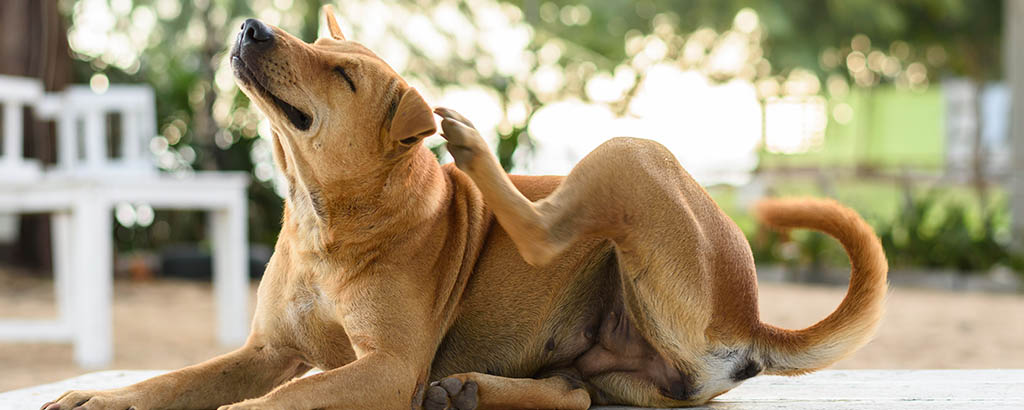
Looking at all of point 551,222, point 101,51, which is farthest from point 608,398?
point 101,51

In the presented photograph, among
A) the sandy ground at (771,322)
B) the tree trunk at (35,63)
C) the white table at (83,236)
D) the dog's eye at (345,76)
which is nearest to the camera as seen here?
the dog's eye at (345,76)

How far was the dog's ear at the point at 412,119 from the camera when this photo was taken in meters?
2.11

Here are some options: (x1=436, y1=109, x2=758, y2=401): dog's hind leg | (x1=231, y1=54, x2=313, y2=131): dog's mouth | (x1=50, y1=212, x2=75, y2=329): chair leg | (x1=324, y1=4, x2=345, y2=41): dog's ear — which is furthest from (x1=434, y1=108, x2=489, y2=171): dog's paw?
(x1=50, y1=212, x2=75, y2=329): chair leg

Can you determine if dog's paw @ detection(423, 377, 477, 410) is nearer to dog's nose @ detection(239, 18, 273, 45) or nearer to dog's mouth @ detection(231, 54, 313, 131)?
dog's mouth @ detection(231, 54, 313, 131)

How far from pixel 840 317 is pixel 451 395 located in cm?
96

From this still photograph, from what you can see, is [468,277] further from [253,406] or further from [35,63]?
[35,63]

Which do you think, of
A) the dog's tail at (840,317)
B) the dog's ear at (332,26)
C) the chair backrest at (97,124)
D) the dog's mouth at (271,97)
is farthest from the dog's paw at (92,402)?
the chair backrest at (97,124)

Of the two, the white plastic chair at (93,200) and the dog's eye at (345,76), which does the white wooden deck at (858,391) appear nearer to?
the dog's eye at (345,76)

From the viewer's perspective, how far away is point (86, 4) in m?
11.6

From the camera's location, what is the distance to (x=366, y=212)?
7.38 ft

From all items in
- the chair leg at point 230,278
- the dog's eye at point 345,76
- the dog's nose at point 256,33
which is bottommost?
the chair leg at point 230,278

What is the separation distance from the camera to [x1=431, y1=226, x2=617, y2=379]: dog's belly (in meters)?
2.36

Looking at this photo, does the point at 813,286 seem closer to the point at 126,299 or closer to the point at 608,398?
the point at 126,299

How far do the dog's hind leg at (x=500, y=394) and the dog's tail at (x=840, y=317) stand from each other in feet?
1.53
